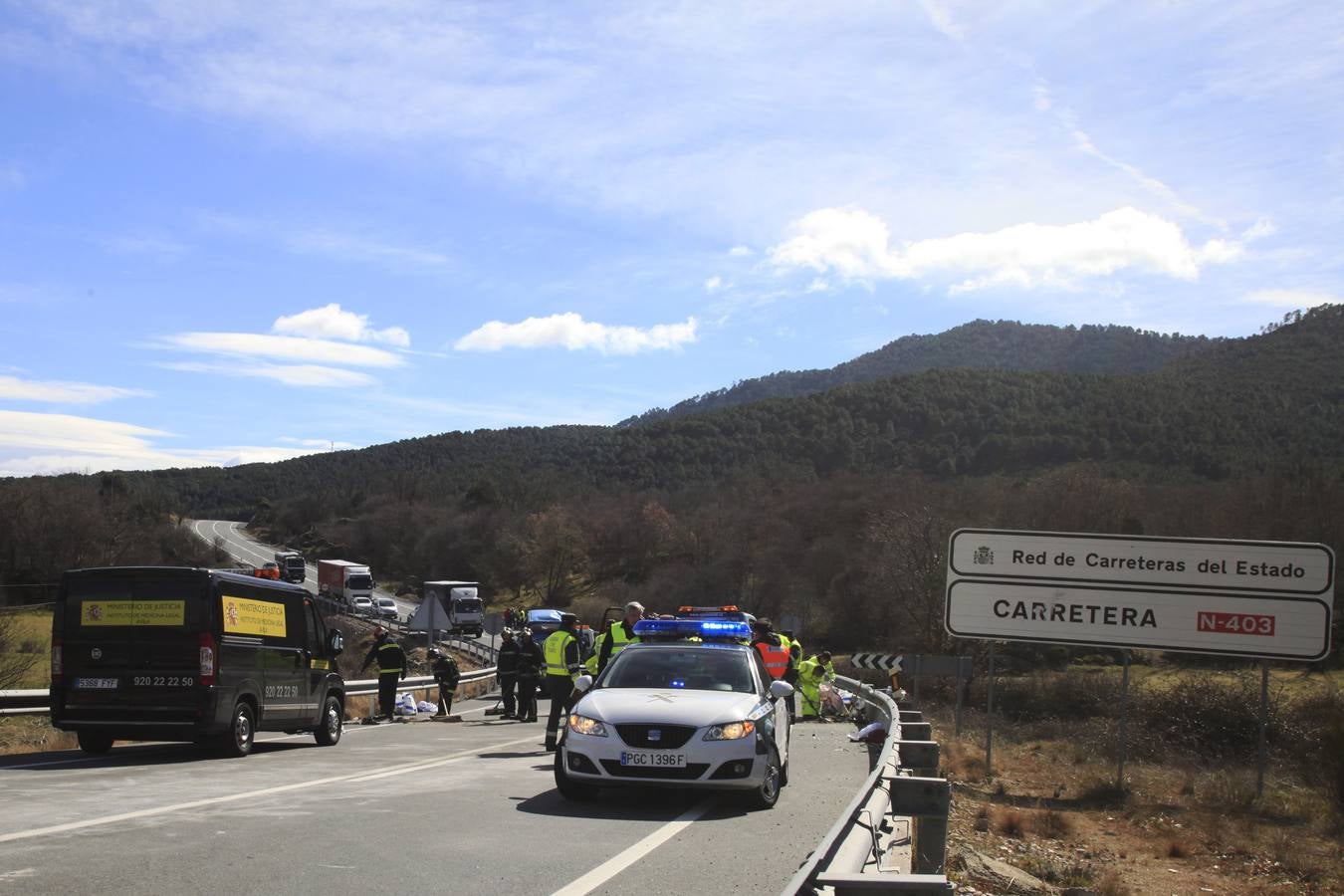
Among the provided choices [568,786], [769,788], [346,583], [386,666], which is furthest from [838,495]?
[568,786]

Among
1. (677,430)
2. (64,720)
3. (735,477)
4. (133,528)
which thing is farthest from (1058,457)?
(64,720)

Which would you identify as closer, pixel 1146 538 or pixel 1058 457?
pixel 1146 538

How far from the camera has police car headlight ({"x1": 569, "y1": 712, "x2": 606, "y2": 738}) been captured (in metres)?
10.4

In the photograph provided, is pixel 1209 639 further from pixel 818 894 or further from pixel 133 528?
pixel 133 528

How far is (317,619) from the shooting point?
59.3 feet

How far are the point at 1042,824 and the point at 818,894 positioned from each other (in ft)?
28.1

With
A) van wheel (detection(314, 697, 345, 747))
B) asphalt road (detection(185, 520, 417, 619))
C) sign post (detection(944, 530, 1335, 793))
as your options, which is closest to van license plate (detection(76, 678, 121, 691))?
van wheel (detection(314, 697, 345, 747))

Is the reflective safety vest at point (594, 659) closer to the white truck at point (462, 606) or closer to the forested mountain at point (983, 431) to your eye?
the white truck at point (462, 606)

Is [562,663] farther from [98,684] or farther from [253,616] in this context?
[98,684]

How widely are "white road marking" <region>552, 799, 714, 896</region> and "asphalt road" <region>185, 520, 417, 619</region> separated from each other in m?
87.9

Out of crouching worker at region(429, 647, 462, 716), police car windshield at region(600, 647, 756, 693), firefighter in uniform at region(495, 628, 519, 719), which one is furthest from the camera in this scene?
crouching worker at region(429, 647, 462, 716)

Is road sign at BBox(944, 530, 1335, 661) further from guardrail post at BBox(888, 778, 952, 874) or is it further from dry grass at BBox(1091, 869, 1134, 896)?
guardrail post at BBox(888, 778, 952, 874)

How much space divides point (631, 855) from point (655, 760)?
6.19 ft

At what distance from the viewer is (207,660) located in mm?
14359
